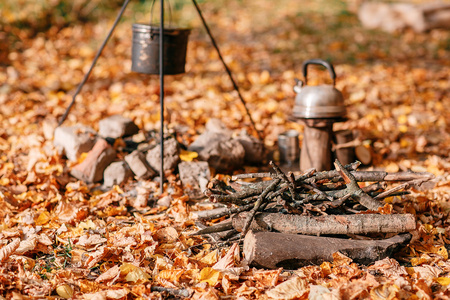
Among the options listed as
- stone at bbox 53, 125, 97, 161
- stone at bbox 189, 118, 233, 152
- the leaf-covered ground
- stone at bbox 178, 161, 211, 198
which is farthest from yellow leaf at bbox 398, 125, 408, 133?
stone at bbox 53, 125, 97, 161

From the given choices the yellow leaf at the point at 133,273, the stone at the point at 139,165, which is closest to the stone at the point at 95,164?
the stone at the point at 139,165

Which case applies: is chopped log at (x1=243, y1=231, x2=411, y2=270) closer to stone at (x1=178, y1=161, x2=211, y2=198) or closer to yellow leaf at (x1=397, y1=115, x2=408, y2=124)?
stone at (x1=178, y1=161, x2=211, y2=198)

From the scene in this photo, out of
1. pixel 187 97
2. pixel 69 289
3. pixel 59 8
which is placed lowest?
pixel 69 289

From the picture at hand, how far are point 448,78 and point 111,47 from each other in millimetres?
6124

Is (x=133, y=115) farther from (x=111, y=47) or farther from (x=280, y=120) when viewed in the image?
(x=111, y=47)

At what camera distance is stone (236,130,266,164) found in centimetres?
493

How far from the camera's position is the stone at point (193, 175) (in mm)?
4352

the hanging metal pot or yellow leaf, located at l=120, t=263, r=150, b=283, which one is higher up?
the hanging metal pot

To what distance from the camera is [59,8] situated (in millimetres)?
9672

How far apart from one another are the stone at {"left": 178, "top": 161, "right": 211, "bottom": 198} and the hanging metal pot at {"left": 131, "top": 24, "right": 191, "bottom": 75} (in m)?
0.95

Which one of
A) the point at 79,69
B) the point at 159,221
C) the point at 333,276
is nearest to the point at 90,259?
the point at 159,221

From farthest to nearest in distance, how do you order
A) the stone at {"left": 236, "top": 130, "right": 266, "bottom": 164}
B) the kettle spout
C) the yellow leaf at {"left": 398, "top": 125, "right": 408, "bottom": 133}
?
the yellow leaf at {"left": 398, "top": 125, "right": 408, "bottom": 133}
the stone at {"left": 236, "top": 130, "right": 266, "bottom": 164}
the kettle spout

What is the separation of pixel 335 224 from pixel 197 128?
282 centimetres

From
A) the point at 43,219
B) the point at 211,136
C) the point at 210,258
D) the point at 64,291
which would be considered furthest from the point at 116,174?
the point at 64,291
